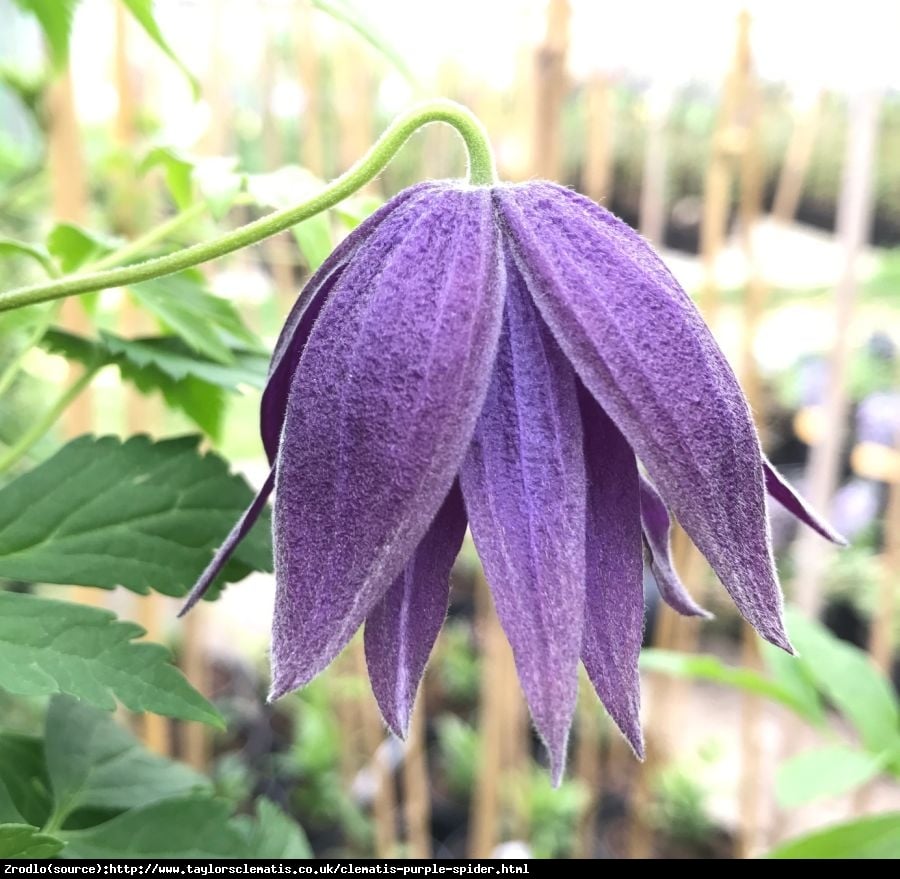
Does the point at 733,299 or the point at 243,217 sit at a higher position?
the point at 243,217

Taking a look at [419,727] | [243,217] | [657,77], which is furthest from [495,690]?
[243,217]

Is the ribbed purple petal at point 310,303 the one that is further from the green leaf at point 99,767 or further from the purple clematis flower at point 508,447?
the green leaf at point 99,767

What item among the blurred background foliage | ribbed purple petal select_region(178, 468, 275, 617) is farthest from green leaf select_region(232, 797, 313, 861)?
ribbed purple petal select_region(178, 468, 275, 617)

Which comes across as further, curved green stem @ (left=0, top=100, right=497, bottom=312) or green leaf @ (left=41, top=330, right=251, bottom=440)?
green leaf @ (left=41, top=330, right=251, bottom=440)

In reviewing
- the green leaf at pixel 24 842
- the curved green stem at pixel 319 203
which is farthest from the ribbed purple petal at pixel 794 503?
the green leaf at pixel 24 842

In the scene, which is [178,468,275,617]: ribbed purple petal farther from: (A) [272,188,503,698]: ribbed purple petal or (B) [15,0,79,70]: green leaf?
(B) [15,0,79,70]: green leaf

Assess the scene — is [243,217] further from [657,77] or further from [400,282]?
[400,282]

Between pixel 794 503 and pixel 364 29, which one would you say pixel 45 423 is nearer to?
pixel 364 29
